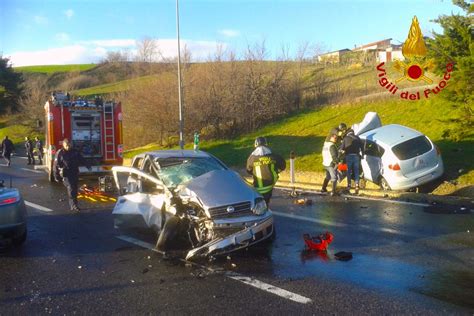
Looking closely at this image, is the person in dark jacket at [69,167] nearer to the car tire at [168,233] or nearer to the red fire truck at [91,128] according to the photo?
the car tire at [168,233]

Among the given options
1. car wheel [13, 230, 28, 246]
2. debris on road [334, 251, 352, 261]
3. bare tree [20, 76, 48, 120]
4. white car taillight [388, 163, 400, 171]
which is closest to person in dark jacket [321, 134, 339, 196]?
white car taillight [388, 163, 400, 171]

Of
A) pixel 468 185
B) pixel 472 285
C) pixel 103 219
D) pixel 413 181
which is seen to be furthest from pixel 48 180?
pixel 472 285

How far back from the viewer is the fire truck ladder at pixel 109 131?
17.4 meters

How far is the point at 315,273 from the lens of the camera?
20.5 ft

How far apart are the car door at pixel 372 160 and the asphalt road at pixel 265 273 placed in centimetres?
400

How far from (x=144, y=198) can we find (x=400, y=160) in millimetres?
7467

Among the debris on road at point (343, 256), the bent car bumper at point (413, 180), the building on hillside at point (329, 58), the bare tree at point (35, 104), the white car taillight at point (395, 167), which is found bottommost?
the debris on road at point (343, 256)

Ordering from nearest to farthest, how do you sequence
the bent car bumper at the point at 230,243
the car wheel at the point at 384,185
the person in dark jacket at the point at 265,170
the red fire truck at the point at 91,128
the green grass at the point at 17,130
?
the bent car bumper at the point at 230,243
the person in dark jacket at the point at 265,170
the car wheel at the point at 384,185
the red fire truck at the point at 91,128
the green grass at the point at 17,130

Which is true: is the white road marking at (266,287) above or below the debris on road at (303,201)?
above

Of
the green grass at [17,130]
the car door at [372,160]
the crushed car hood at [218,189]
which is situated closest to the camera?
the crushed car hood at [218,189]

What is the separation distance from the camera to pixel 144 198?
8.20 meters

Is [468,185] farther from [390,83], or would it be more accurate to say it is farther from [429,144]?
[390,83]

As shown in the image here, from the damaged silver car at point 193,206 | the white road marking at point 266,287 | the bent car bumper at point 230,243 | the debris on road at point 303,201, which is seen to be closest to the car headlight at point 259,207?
the damaged silver car at point 193,206

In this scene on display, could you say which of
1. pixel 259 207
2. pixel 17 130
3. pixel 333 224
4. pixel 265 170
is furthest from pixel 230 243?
pixel 17 130
